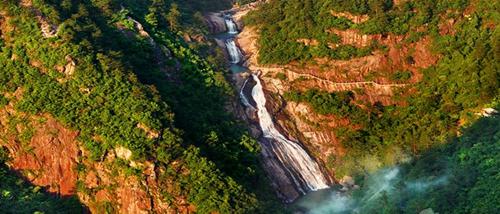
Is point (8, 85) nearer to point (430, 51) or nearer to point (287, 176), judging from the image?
point (287, 176)

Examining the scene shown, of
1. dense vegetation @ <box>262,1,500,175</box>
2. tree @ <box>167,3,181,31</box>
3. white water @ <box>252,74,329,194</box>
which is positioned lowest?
white water @ <box>252,74,329,194</box>

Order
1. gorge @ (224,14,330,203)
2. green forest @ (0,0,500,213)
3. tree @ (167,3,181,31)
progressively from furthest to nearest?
1. tree @ (167,3,181,31)
2. gorge @ (224,14,330,203)
3. green forest @ (0,0,500,213)

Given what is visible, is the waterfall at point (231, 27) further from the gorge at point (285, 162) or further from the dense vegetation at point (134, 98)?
the dense vegetation at point (134, 98)

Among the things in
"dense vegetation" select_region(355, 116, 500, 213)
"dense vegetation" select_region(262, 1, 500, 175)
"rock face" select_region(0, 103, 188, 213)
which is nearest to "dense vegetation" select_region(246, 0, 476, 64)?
"dense vegetation" select_region(262, 1, 500, 175)

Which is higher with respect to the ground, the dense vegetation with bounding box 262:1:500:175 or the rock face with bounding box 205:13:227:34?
the dense vegetation with bounding box 262:1:500:175

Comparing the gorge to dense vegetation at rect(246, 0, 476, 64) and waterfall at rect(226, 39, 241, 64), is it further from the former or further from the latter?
waterfall at rect(226, 39, 241, 64)

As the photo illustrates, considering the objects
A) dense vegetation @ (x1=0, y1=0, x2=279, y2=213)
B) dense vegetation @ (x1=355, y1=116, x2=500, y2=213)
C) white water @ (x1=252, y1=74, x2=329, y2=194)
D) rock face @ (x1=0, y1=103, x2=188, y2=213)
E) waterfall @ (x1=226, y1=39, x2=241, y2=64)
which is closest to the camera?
dense vegetation @ (x1=355, y1=116, x2=500, y2=213)
